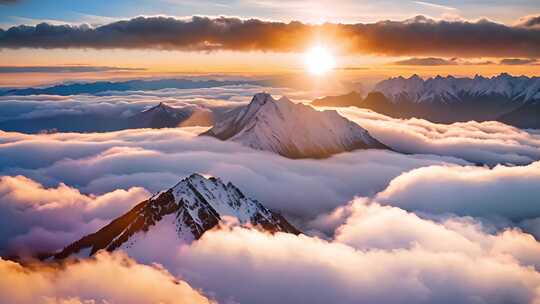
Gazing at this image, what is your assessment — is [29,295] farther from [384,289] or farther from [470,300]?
[470,300]

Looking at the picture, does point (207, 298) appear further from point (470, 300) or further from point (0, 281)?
point (470, 300)

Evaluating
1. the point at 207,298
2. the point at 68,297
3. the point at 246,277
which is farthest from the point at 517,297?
the point at 68,297

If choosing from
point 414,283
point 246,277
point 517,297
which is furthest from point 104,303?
point 517,297

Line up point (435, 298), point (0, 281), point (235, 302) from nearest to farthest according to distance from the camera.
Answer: point (0, 281) → point (235, 302) → point (435, 298)

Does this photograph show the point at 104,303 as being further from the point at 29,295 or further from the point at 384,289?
the point at 384,289

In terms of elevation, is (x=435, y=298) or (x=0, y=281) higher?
(x=0, y=281)

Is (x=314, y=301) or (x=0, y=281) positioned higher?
(x=0, y=281)

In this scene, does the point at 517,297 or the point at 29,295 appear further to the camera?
the point at 517,297

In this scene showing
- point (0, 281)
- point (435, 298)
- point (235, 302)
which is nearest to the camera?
point (0, 281)

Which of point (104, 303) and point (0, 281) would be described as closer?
point (0, 281)
